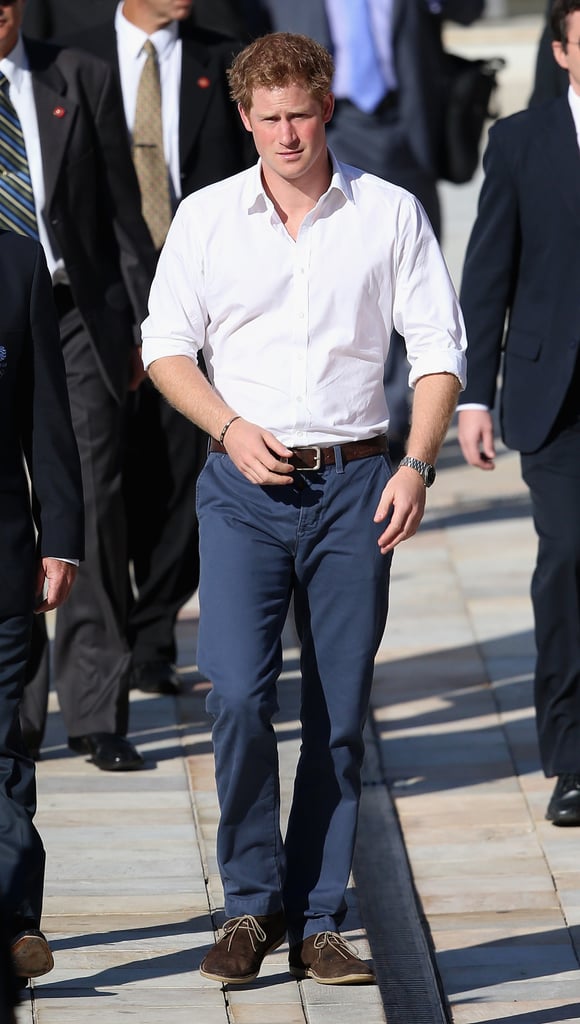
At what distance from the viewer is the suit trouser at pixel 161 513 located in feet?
22.2

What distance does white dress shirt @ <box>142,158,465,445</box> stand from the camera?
4375 mm

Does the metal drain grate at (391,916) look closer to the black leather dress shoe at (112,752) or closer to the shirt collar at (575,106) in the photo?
the black leather dress shoe at (112,752)

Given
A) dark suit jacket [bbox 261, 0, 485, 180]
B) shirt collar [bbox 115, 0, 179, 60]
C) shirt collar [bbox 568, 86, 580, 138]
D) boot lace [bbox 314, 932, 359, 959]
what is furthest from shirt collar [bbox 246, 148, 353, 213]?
dark suit jacket [bbox 261, 0, 485, 180]

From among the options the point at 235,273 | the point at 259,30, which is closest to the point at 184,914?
the point at 235,273

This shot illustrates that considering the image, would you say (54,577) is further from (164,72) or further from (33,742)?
(164,72)

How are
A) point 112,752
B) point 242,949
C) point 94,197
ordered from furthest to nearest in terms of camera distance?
point 112,752 < point 94,197 < point 242,949

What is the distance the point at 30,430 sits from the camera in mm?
4414

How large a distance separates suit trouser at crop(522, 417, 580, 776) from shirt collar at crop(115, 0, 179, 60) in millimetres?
1762

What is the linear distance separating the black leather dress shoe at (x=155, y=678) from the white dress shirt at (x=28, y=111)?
159cm

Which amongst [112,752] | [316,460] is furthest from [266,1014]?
[112,752]

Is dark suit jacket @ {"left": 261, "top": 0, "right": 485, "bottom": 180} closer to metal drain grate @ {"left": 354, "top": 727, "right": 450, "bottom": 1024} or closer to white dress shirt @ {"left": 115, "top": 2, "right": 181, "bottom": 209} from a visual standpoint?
white dress shirt @ {"left": 115, "top": 2, "right": 181, "bottom": 209}

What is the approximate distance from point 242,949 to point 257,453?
41.5 inches

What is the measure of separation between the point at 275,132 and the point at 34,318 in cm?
62

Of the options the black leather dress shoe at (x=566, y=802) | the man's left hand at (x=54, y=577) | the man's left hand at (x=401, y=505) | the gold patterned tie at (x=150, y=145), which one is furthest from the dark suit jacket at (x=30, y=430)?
the gold patterned tie at (x=150, y=145)
